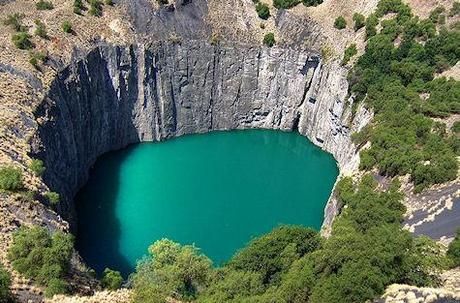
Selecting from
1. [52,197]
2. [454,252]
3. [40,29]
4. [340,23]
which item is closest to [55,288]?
[52,197]

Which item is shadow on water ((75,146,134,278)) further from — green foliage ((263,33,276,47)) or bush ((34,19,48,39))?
green foliage ((263,33,276,47))

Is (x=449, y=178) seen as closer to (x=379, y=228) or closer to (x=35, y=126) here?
(x=379, y=228)

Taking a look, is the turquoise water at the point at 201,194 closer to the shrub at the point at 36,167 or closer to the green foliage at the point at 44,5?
the shrub at the point at 36,167

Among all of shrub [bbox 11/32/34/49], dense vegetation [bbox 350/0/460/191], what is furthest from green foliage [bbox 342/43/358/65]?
shrub [bbox 11/32/34/49]

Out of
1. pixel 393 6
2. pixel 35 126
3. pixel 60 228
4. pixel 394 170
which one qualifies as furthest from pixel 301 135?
pixel 60 228

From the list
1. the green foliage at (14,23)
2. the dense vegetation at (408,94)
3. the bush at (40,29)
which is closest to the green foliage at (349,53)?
the dense vegetation at (408,94)
